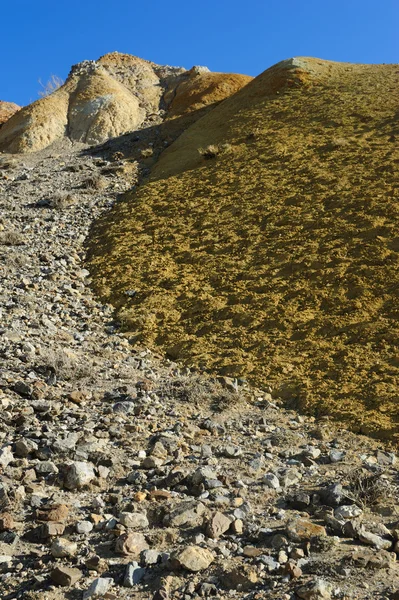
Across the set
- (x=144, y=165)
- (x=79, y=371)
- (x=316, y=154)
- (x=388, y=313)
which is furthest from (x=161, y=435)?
(x=144, y=165)

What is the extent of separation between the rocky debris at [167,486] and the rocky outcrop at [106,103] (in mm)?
18364

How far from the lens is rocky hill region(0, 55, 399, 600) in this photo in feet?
13.6

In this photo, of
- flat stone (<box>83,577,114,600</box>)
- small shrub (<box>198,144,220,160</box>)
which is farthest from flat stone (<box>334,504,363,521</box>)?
small shrub (<box>198,144,220,160</box>)

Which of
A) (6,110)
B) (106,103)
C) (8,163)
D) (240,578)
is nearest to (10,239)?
(8,163)

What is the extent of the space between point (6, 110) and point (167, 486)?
36876 millimetres

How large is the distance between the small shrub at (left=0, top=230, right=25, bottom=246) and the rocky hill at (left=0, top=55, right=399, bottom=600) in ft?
0.17

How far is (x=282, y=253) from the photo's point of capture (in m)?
13.0

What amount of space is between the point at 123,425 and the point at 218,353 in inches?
141

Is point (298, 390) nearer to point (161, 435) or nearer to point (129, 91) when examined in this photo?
point (161, 435)

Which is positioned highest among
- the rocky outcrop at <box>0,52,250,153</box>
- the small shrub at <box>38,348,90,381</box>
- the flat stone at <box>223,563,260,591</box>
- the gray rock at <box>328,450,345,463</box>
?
the rocky outcrop at <box>0,52,250,153</box>

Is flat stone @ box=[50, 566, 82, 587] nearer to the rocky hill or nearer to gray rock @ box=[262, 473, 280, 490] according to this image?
the rocky hill

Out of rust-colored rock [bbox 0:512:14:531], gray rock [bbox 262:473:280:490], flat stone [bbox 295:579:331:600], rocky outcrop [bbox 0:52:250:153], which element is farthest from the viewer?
rocky outcrop [bbox 0:52:250:153]

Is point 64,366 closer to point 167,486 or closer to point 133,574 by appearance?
point 167,486

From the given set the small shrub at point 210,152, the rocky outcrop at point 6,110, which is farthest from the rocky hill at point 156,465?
the rocky outcrop at point 6,110
